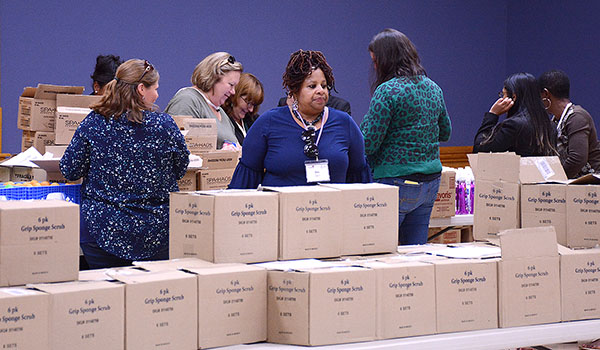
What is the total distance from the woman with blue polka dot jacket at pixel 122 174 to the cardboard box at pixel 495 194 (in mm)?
1321

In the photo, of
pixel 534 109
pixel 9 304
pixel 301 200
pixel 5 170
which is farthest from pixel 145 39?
pixel 9 304

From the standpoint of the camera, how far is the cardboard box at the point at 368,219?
245 centimetres

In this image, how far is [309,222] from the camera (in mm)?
2375

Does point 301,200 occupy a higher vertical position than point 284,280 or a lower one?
higher

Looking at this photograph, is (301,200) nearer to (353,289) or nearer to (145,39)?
(353,289)

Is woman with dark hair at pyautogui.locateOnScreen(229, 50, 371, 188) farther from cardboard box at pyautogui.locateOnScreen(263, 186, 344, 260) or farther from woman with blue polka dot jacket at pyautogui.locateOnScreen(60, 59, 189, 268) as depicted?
cardboard box at pyautogui.locateOnScreen(263, 186, 344, 260)

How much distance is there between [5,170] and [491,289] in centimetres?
256

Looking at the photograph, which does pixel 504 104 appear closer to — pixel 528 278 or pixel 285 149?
pixel 285 149

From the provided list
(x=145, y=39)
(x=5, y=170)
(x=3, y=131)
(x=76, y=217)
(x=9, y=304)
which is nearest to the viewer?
(x=9, y=304)

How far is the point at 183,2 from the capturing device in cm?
708

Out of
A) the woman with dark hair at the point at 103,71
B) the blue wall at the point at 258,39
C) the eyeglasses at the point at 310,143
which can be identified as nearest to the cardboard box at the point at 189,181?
the eyeglasses at the point at 310,143

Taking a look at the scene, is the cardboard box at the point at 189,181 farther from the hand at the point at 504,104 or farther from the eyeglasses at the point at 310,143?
the hand at the point at 504,104

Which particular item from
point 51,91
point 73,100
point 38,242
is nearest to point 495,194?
point 38,242

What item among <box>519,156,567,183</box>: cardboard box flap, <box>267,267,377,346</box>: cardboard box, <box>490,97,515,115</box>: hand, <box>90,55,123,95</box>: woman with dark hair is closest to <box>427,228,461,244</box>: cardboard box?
<box>490,97,515,115</box>: hand
